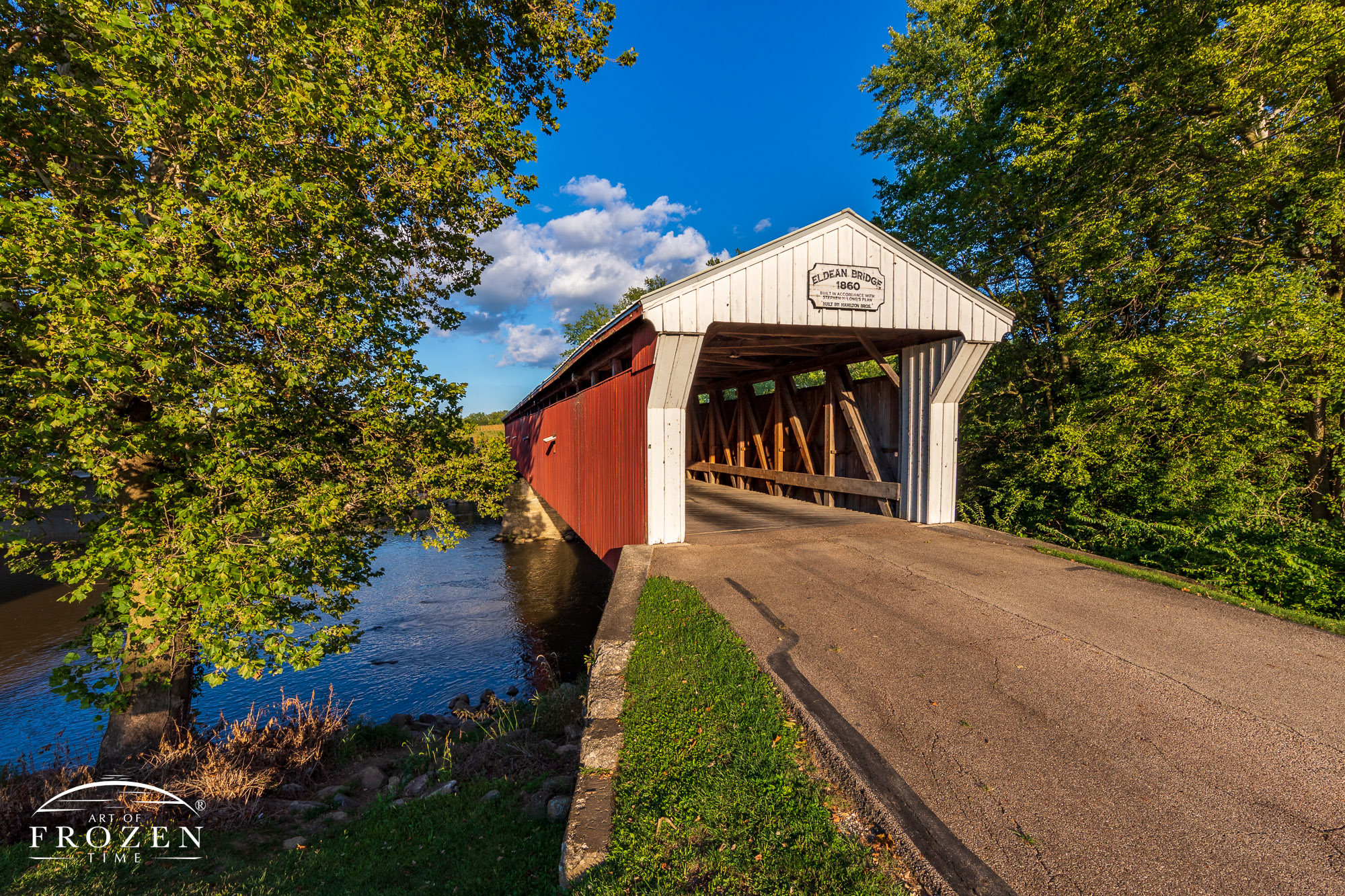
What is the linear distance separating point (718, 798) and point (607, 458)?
243 inches

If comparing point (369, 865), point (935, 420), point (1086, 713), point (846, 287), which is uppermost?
point (846, 287)

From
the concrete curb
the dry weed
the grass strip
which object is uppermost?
the grass strip

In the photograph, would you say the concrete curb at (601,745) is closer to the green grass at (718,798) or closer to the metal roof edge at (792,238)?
the green grass at (718,798)

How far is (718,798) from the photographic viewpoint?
2.45 meters

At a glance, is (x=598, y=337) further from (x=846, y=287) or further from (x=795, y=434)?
(x=795, y=434)

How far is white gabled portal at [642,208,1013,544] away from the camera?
6652 mm

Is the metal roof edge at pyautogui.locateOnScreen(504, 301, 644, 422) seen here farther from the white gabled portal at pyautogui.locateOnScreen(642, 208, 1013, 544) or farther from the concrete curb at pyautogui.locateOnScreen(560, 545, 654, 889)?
the concrete curb at pyautogui.locateOnScreen(560, 545, 654, 889)

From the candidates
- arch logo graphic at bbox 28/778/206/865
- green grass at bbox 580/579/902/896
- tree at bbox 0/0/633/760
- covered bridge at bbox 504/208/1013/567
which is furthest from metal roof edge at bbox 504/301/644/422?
arch logo graphic at bbox 28/778/206/865

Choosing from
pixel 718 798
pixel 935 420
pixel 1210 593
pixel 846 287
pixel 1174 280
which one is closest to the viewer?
pixel 718 798

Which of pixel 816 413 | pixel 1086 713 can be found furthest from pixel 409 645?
pixel 1086 713

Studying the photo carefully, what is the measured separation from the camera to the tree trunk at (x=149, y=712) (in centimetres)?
502

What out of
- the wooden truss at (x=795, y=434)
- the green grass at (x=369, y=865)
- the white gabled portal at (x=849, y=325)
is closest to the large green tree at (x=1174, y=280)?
the white gabled portal at (x=849, y=325)

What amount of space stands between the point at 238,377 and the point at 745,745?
444 cm

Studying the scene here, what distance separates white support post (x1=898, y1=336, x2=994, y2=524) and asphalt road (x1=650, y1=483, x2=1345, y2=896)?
8.14 ft
